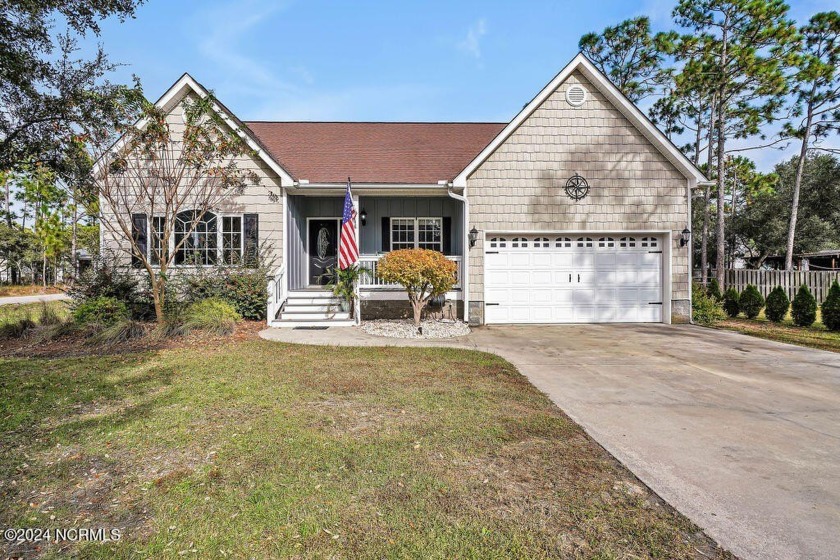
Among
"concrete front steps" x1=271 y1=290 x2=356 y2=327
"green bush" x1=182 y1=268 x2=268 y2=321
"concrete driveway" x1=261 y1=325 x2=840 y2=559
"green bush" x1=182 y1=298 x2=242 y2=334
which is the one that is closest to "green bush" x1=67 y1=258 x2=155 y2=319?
"green bush" x1=182 y1=268 x2=268 y2=321

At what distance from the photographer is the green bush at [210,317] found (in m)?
8.75

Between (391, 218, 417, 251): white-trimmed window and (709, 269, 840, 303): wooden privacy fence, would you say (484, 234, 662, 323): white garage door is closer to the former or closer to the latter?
(391, 218, 417, 251): white-trimmed window

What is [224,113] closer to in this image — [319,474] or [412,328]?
[412,328]

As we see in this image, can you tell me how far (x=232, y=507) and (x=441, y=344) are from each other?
577 centimetres

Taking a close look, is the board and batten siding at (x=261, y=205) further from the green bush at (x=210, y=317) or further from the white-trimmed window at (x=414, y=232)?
the white-trimmed window at (x=414, y=232)

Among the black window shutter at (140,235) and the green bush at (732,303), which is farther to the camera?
the green bush at (732,303)

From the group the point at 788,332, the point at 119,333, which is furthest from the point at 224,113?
the point at 788,332

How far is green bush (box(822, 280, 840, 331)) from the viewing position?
33.6 feet

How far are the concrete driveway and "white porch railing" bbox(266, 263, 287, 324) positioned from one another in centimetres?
152

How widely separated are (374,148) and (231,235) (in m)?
5.25

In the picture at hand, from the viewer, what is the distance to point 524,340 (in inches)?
342

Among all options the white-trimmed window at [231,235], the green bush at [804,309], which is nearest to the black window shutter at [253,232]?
the white-trimmed window at [231,235]

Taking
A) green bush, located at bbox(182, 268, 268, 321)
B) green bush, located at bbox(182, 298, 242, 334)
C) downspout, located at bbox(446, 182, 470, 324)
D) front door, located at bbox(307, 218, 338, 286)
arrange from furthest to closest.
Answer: front door, located at bbox(307, 218, 338, 286), downspout, located at bbox(446, 182, 470, 324), green bush, located at bbox(182, 268, 268, 321), green bush, located at bbox(182, 298, 242, 334)

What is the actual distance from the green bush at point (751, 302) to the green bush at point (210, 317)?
14138 mm
